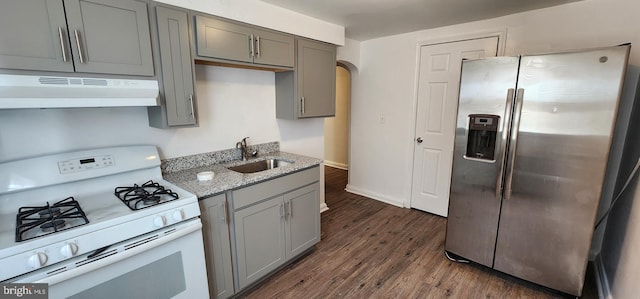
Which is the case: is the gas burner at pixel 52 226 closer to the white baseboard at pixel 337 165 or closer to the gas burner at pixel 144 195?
the gas burner at pixel 144 195

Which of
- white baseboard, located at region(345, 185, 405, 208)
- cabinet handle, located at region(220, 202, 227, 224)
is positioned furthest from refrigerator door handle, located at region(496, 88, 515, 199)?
cabinet handle, located at region(220, 202, 227, 224)

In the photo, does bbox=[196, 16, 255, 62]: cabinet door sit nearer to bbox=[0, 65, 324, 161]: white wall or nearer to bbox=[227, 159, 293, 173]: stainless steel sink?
bbox=[0, 65, 324, 161]: white wall

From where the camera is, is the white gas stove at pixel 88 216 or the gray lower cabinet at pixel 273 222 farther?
the gray lower cabinet at pixel 273 222

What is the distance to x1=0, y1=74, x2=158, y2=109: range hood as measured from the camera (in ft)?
3.82

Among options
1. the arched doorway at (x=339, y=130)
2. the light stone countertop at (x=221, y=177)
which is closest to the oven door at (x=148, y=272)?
the light stone countertop at (x=221, y=177)

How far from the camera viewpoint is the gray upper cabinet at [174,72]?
1648 millimetres

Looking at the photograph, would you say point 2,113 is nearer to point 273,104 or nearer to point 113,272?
point 113,272

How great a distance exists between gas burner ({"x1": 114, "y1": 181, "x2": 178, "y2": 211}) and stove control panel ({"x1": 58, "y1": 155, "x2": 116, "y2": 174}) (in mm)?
171

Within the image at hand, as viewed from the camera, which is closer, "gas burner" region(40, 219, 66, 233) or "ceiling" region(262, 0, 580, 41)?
"gas burner" region(40, 219, 66, 233)

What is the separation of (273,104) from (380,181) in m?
1.93

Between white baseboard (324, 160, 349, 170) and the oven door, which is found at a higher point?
the oven door

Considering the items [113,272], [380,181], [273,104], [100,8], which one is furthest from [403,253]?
[100,8]

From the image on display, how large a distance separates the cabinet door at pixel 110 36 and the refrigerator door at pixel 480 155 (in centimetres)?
224

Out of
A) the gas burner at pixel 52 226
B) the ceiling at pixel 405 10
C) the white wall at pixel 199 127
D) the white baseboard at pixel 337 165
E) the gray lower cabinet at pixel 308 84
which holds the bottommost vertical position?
the white baseboard at pixel 337 165
